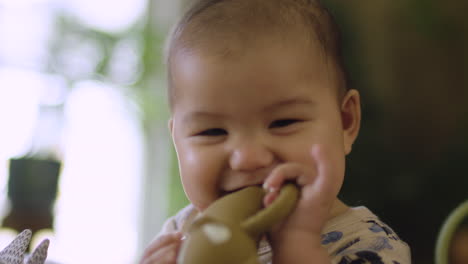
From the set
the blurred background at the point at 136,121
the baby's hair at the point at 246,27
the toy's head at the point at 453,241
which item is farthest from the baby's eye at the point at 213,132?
the blurred background at the point at 136,121

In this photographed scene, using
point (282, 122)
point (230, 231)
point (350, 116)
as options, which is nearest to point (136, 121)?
point (350, 116)

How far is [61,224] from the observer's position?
9.14 ft

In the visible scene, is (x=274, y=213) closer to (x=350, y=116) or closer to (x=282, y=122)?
(x=282, y=122)

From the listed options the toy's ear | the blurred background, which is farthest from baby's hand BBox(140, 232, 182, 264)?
the blurred background

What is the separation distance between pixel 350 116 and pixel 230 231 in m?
Answer: 0.49

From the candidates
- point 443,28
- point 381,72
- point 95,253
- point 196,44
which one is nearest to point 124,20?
point 95,253

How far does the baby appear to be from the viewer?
0.63 m

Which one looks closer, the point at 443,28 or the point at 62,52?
the point at 443,28

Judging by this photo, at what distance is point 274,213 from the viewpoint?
56cm

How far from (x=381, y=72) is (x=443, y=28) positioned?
0.34 m

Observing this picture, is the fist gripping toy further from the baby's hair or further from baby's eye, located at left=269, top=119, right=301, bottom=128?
the baby's hair

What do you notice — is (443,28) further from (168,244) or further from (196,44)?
(168,244)

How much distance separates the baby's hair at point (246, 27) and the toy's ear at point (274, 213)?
9.3 inches

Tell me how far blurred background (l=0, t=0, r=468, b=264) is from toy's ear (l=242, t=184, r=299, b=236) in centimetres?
161
